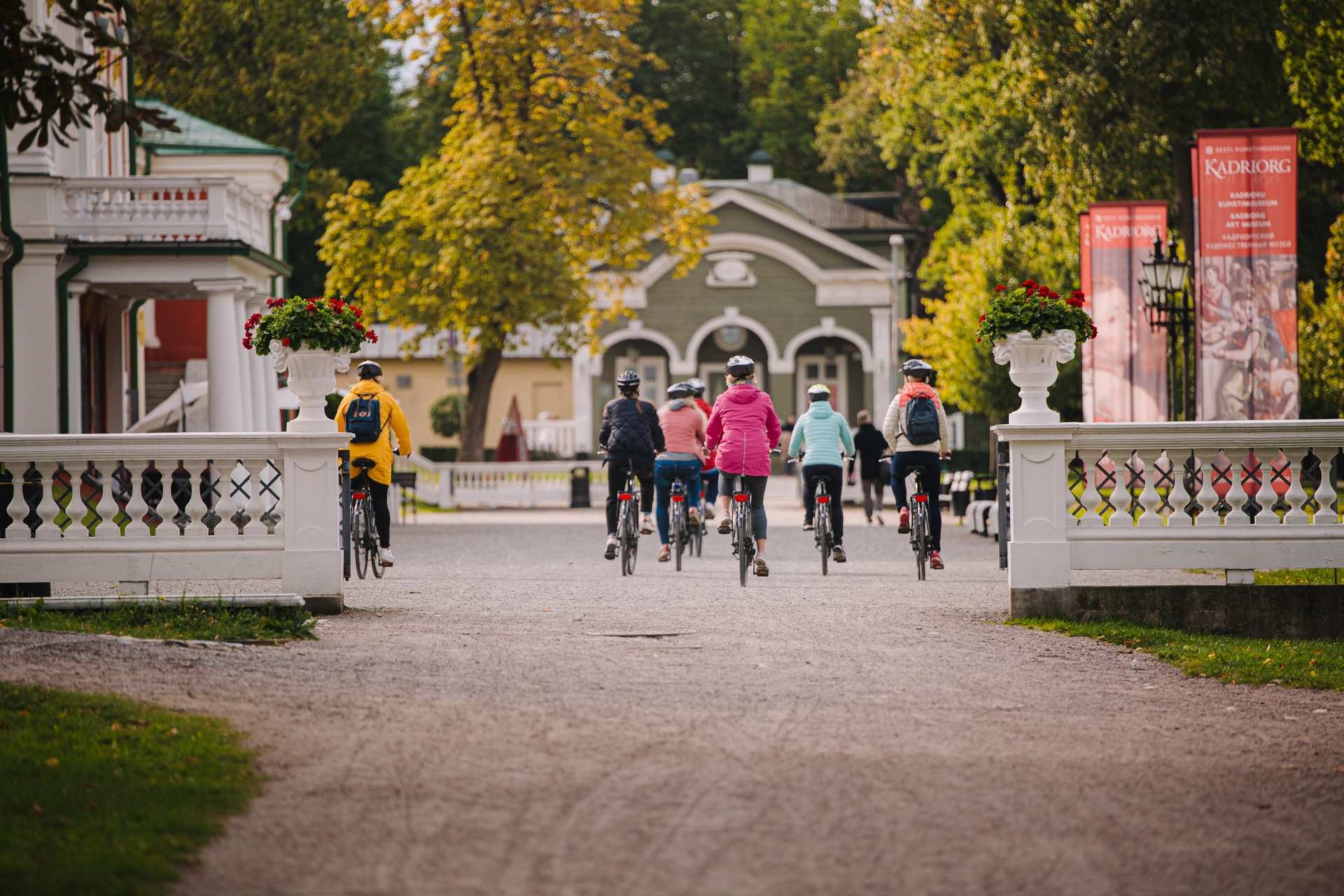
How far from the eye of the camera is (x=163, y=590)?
11.6 meters

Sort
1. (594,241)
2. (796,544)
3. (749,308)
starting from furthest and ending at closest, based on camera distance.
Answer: (749,308) < (594,241) < (796,544)

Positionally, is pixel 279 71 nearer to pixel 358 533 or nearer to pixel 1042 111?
pixel 1042 111

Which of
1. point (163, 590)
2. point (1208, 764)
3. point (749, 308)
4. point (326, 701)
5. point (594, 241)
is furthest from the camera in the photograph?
point (749, 308)

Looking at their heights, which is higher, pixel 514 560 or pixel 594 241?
pixel 594 241

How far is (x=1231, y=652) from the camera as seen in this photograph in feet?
31.6

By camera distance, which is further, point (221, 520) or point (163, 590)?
point (163, 590)

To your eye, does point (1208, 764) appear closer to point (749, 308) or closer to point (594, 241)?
point (594, 241)

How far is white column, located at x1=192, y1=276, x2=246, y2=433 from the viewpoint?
2238cm

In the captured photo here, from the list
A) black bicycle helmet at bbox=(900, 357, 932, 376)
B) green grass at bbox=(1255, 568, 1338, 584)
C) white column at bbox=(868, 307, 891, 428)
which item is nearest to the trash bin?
white column at bbox=(868, 307, 891, 428)

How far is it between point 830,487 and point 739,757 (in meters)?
8.27

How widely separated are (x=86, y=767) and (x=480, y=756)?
1.49 meters

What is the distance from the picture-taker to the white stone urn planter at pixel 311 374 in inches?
436

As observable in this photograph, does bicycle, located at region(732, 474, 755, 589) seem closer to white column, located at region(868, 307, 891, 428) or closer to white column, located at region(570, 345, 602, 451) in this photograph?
white column, located at region(570, 345, 602, 451)

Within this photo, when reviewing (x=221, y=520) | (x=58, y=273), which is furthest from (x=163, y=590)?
(x=58, y=273)
